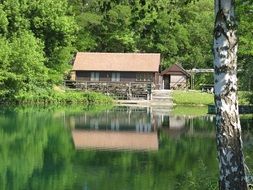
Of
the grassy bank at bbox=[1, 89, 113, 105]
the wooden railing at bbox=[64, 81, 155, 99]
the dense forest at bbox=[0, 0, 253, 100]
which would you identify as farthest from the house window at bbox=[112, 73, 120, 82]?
the grassy bank at bbox=[1, 89, 113, 105]

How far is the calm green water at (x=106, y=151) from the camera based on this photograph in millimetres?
18328

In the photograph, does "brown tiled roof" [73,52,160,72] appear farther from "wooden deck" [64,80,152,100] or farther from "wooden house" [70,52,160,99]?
"wooden deck" [64,80,152,100]

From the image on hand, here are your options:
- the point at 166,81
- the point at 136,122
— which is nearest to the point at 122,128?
the point at 136,122

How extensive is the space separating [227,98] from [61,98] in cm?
4704

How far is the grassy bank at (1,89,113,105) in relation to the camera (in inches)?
1998

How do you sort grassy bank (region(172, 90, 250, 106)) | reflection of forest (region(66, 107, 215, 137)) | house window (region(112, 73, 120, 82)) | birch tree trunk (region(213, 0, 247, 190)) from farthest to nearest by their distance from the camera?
1. house window (region(112, 73, 120, 82))
2. grassy bank (region(172, 90, 250, 106))
3. reflection of forest (region(66, 107, 215, 137))
4. birch tree trunk (region(213, 0, 247, 190))

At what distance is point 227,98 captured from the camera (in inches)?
275

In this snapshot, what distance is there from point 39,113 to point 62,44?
18.3 metres

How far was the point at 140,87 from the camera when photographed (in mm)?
62000

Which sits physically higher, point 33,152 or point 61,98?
point 61,98

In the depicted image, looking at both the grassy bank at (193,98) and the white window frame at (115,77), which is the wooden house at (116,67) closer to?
the white window frame at (115,77)

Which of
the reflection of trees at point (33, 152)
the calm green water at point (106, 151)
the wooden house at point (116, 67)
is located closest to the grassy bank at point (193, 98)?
the wooden house at point (116, 67)

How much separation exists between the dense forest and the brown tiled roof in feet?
6.10

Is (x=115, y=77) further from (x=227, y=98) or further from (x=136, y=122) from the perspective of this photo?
(x=227, y=98)
